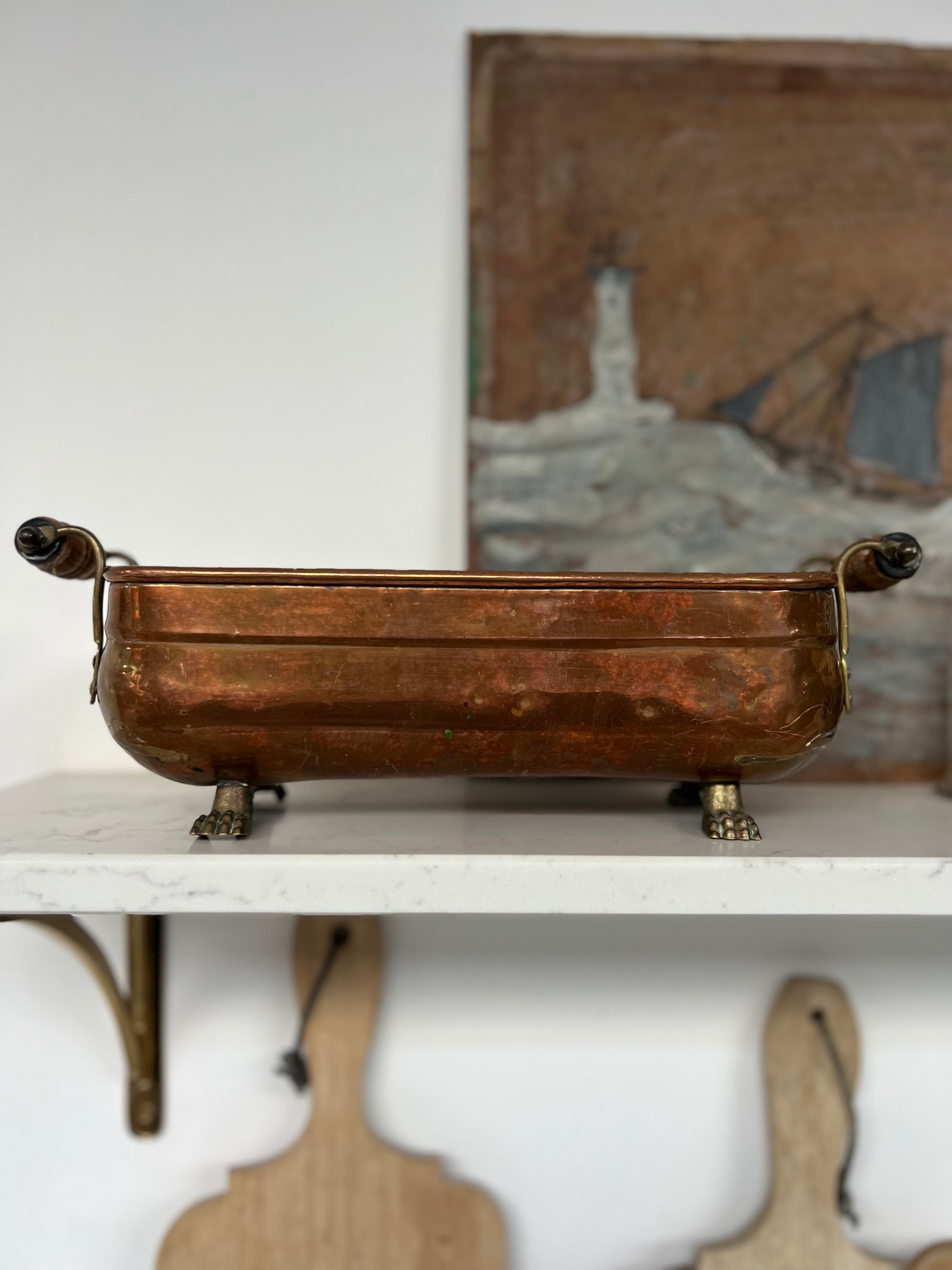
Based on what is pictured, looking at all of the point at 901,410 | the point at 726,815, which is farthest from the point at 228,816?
the point at 901,410

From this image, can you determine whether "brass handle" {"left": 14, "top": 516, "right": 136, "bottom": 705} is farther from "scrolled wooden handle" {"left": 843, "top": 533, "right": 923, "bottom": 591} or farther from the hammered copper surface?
"scrolled wooden handle" {"left": 843, "top": 533, "right": 923, "bottom": 591}

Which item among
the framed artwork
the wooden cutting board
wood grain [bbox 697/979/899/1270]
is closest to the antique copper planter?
the framed artwork

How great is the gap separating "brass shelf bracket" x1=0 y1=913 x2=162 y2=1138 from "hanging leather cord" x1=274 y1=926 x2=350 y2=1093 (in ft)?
0.36

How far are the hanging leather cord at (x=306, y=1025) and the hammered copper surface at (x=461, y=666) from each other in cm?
33

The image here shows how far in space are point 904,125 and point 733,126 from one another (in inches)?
6.5

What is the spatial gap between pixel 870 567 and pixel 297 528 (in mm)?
505

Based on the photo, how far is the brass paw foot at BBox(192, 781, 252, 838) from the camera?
593 mm

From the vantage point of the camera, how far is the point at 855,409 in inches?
34.1

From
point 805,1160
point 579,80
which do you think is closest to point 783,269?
point 579,80

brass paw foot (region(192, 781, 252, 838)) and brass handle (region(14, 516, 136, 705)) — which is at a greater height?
brass handle (region(14, 516, 136, 705))

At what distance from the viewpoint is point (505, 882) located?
1.79ft

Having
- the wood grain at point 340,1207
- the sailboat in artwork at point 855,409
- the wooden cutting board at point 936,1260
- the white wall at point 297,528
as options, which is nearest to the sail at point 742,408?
the sailboat in artwork at point 855,409

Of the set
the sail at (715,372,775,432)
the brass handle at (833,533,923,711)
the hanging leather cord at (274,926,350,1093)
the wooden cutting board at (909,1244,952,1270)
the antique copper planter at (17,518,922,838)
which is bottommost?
the wooden cutting board at (909,1244,952,1270)

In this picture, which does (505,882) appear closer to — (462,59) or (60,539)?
(60,539)
